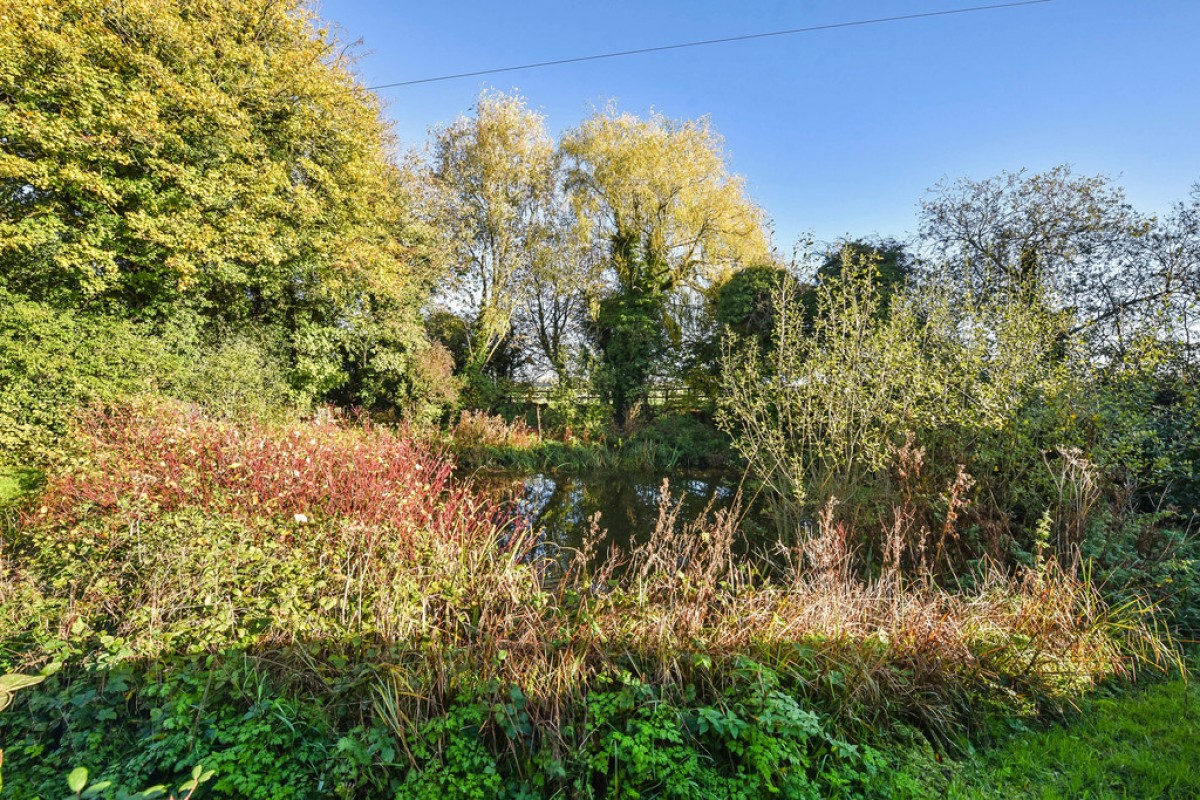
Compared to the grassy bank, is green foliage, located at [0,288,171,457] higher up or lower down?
higher up

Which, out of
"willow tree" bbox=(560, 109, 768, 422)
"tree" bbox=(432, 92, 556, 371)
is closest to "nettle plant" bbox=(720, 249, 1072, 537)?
"willow tree" bbox=(560, 109, 768, 422)

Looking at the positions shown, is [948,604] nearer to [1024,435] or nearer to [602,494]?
[1024,435]

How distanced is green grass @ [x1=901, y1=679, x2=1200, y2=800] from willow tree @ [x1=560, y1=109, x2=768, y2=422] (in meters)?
12.4

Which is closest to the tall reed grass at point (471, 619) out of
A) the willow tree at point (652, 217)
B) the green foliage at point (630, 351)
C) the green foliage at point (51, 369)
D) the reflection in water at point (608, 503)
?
the reflection in water at point (608, 503)

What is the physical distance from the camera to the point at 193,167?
29.5ft

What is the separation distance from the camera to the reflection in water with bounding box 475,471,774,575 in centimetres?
692

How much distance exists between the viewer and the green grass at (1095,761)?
2.28 meters

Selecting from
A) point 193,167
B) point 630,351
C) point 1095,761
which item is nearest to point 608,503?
point 1095,761

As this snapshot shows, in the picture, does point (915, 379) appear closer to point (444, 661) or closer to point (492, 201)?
point (444, 661)

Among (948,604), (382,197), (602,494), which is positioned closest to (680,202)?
(382,197)

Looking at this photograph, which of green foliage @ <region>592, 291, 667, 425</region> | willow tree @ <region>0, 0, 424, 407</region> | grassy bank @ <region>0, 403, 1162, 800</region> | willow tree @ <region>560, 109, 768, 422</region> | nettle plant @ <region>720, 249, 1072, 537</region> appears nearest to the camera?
grassy bank @ <region>0, 403, 1162, 800</region>

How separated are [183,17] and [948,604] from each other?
562 inches

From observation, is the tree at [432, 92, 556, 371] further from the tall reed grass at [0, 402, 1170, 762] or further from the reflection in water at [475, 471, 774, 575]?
the tall reed grass at [0, 402, 1170, 762]

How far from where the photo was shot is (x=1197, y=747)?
248 centimetres
